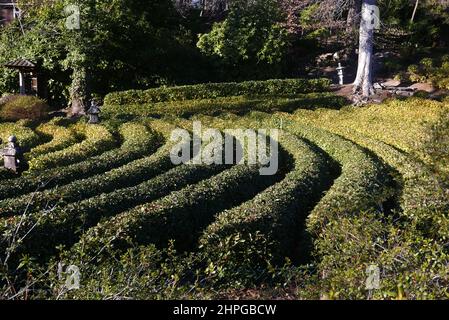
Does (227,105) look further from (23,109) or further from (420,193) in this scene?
(420,193)

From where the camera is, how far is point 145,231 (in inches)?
271

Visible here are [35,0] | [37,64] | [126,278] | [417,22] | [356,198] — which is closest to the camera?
[126,278]

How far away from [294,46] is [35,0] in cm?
1352

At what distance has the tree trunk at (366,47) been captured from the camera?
2117 centimetres

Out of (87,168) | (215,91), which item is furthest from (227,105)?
(87,168)

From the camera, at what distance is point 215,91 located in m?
22.6

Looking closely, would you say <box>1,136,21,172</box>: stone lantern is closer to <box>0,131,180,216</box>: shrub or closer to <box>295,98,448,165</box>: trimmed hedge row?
<box>0,131,180,216</box>: shrub

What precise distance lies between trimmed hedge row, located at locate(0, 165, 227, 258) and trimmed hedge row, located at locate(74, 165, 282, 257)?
290mm

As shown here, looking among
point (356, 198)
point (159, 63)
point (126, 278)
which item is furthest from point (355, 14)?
point (126, 278)

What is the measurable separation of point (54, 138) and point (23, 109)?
249 inches

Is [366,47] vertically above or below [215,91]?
above

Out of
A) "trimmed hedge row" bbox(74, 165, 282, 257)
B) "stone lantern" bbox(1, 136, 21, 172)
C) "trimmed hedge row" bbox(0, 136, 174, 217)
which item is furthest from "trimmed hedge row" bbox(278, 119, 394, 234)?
"stone lantern" bbox(1, 136, 21, 172)
